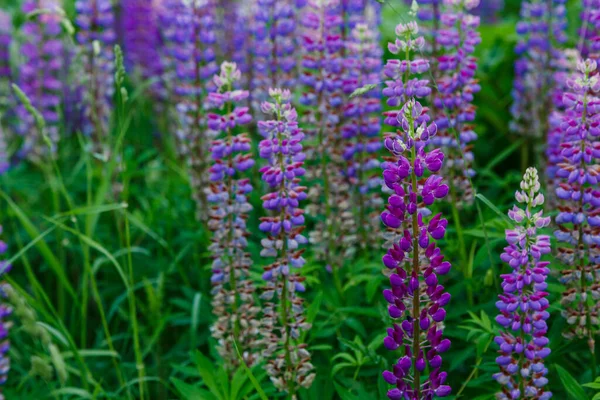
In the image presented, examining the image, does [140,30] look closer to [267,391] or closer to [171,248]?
[171,248]

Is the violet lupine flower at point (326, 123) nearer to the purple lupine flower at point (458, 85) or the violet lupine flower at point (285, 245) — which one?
the purple lupine flower at point (458, 85)

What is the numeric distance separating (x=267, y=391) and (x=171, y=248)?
5.05 feet

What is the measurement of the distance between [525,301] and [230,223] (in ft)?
4.13

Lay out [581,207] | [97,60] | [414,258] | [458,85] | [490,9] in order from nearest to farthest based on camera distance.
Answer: [414,258] → [581,207] → [458,85] → [97,60] → [490,9]

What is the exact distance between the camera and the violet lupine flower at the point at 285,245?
2.94 metres

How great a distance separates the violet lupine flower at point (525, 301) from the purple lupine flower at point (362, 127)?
1.35 metres

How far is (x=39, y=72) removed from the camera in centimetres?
582

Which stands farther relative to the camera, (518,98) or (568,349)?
(518,98)

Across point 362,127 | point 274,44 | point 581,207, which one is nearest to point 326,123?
point 362,127

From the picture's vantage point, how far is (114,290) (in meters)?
4.64

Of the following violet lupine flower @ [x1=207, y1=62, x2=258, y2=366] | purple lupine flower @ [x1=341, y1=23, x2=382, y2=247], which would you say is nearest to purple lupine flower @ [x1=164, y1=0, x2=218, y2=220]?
purple lupine flower @ [x1=341, y1=23, x2=382, y2=247]

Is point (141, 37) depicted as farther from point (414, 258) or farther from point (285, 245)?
point (414, 258)

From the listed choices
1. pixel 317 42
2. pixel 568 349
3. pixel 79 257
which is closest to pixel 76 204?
pixel 79 257

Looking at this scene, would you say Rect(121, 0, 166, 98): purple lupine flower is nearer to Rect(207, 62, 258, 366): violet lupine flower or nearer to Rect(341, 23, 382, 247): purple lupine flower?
Rect(341, 23, 382, 247): purple lupine flower
